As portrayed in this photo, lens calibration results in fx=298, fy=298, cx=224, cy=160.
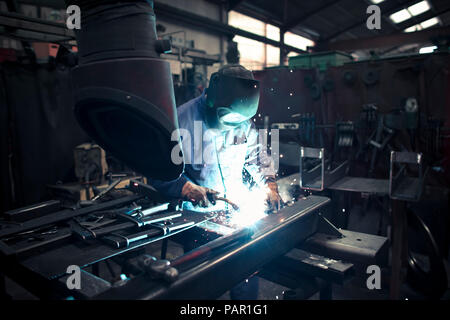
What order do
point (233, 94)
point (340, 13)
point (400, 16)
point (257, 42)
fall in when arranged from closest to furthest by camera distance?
point (233, 94)
point (400, 16)
point (340, 13)
point (257, 42)

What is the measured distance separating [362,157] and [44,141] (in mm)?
4570

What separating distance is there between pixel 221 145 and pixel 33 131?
3.00 metres

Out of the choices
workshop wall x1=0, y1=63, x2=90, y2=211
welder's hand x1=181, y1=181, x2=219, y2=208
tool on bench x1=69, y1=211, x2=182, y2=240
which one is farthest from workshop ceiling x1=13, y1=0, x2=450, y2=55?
tool on bench x1=69, y1=211, x2=182, y2=240

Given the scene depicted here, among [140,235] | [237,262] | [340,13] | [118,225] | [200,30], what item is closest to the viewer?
[237,262]

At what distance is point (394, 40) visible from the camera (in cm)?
484

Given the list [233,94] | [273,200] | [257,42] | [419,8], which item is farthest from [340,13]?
[257,42]

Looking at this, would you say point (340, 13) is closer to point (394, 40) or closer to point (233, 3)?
point (394, 40)

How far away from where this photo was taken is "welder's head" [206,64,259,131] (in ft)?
5.52

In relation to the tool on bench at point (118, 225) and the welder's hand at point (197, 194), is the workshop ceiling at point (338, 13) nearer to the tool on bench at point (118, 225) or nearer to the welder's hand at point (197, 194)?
the welder's hand at point (197, 194)

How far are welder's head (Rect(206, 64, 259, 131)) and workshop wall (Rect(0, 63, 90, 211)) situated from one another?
3153mm

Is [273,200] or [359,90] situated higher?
[359,90]

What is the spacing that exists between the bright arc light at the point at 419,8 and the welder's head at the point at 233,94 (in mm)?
1479

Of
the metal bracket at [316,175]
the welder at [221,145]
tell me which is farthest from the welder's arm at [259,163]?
the metal bracket at [316,175]

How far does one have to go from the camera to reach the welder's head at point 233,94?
5.52 feet
